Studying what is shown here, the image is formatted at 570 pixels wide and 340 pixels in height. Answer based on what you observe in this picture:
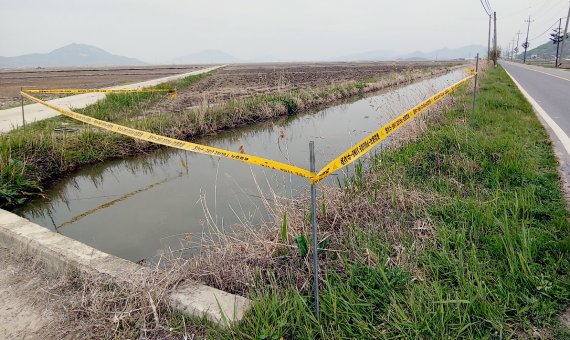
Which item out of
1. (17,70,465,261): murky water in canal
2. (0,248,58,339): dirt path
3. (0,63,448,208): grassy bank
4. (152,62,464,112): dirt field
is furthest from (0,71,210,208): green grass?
(152,62,464,112): dirt field

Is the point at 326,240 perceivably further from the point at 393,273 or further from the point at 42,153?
the point at 42,153

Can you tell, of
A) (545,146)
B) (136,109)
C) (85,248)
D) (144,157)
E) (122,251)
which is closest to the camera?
(85,248)

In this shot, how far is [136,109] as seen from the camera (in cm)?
1219

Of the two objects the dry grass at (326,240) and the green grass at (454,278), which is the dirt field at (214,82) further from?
the green grass at (454,278)

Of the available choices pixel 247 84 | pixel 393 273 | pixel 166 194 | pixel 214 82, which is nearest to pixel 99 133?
pixel 166 194

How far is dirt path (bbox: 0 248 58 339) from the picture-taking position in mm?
2523

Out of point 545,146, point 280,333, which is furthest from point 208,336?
point 545,146

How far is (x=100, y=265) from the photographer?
9.88ft

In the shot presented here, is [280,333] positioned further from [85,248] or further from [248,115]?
[248,115]

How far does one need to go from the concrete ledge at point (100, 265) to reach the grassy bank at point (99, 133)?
1.93m

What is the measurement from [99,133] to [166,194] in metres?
3.25

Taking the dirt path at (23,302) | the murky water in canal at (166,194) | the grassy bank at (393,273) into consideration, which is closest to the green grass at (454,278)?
the grassy bank at (393,273)

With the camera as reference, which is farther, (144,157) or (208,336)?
(144,157)

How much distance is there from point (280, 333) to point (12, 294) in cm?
231
